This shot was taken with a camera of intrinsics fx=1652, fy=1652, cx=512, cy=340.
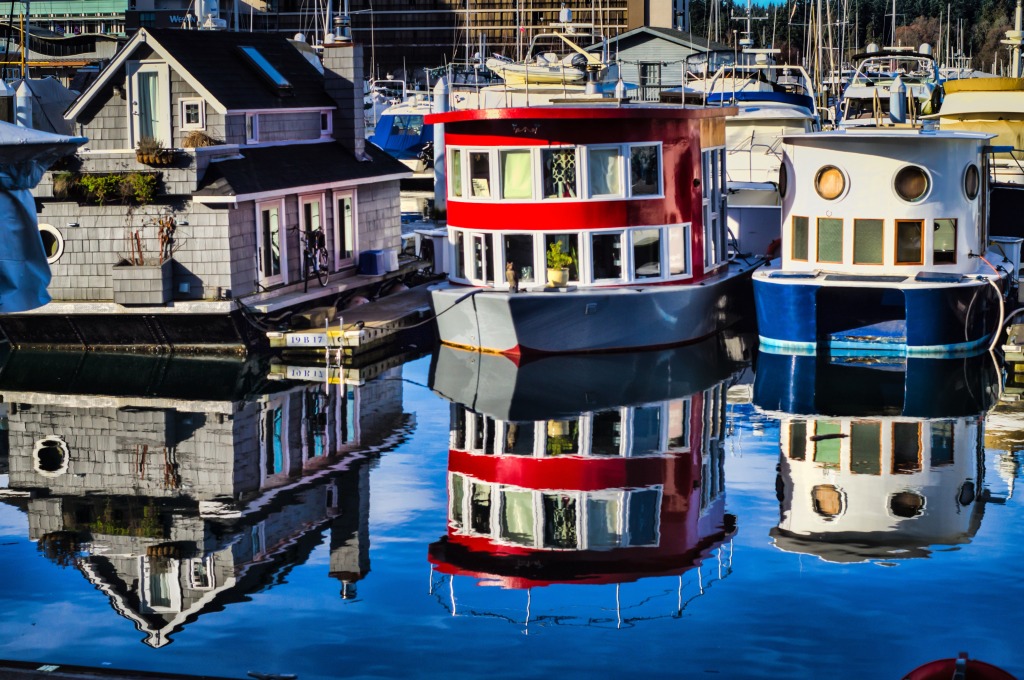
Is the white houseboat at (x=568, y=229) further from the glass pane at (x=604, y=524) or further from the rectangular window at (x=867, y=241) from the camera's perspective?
the glass pane at (x=604, y=524)

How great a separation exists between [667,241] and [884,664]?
14.4 meters

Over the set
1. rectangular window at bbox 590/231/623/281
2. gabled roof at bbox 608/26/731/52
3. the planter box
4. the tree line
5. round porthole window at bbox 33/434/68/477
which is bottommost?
round porthole window at bbox 33/434/68/477

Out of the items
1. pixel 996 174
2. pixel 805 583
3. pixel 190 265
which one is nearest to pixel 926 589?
pixel 805 583

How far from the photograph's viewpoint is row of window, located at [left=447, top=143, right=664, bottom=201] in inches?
1006

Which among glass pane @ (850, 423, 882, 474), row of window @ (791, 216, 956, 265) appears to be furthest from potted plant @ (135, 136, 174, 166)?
glass pane @ (850, 423, 882, 474)

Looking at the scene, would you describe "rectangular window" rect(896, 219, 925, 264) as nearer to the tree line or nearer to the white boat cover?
the white boat cover

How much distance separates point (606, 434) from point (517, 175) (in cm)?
600

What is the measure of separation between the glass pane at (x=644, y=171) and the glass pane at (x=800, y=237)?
2.62 meters

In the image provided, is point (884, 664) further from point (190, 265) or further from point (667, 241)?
point (190, 265)

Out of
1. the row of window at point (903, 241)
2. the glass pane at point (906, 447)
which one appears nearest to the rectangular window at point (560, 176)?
the row of window at point (903, 241)

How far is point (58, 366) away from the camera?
26125mm

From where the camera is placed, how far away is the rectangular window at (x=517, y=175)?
84.1 ft

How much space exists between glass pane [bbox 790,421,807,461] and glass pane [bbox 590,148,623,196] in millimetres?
5647

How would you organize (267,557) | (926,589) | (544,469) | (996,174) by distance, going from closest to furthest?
(926,589) < (267,557) < (544,469) < (996,174)
